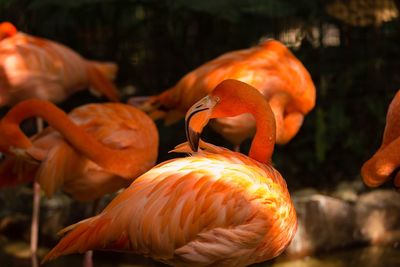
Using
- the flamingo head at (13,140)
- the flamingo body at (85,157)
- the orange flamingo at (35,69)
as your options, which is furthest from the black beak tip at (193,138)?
the orange flamingo at (35,69)

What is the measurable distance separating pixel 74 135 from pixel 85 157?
15cm

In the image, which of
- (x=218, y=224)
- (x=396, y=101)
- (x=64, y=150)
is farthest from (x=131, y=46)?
(x=218, y=224)

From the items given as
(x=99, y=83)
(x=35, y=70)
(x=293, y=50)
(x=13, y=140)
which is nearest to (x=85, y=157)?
(x=13, y=140)

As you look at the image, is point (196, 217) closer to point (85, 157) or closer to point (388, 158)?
point (388, 158)

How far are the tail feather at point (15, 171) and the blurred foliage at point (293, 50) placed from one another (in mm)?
1198

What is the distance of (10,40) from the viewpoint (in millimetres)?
4891

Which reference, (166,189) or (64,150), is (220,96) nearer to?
(166,189)

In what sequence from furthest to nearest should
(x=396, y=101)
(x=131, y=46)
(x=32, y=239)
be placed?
(x=131, y=46) < (x=32, y=239) < (x=396, y=101)

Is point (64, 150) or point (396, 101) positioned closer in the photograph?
point (396, 101)

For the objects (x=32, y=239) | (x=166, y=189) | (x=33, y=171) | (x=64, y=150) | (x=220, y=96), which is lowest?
(x=32, y=239)

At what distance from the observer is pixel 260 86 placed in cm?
429

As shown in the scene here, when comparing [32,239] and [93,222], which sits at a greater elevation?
[93,222]

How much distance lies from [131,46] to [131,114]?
1798 mm

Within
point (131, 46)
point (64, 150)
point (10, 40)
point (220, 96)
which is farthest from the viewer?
Result: point (131, 46)
